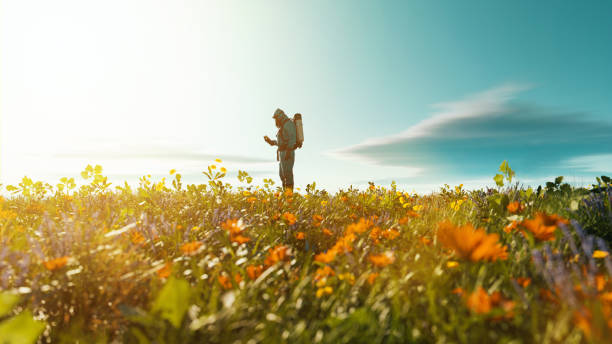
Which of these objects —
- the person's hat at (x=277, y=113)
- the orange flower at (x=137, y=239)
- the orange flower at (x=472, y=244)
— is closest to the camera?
the orange flower at (x=472, y=244)

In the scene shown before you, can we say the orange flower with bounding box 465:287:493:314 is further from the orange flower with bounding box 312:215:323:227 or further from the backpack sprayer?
the backpack sprayer

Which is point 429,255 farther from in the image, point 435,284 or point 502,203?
point 502,203

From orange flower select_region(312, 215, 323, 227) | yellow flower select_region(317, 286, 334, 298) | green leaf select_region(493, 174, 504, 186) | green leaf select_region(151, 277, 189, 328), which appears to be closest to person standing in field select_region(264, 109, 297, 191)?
orange flower select_region(312, 215, 323, 227)

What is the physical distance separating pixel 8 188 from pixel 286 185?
19.5 ft

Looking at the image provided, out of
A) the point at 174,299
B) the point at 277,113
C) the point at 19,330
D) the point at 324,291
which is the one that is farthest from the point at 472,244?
the point at 277,113

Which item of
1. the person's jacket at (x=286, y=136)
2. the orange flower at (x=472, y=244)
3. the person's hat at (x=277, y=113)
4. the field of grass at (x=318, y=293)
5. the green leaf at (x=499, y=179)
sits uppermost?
the person's hat at (x=277, y=113)

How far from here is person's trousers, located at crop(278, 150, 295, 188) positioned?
934cm

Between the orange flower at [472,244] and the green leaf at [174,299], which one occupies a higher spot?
the orange flower at [472,244]

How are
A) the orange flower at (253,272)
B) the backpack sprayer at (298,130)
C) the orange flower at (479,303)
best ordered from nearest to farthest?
the orange flower at (479,303), the orange flower at (253,272), the backpack sprayer at (298,130)

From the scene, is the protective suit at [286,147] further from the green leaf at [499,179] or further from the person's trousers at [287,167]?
the green leaf at [499,179]

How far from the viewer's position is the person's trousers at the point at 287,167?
368 inches

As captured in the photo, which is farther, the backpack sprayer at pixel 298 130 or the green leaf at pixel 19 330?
the backpack sprayer at pixel 298 130

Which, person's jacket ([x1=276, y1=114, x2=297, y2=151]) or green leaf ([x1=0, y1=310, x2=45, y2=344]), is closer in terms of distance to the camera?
green leaf ([x1=0, y1=310, x2=45, y2=344])

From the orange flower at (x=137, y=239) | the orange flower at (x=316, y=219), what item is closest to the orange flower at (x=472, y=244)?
the orange flower at (x=316, y=219)
